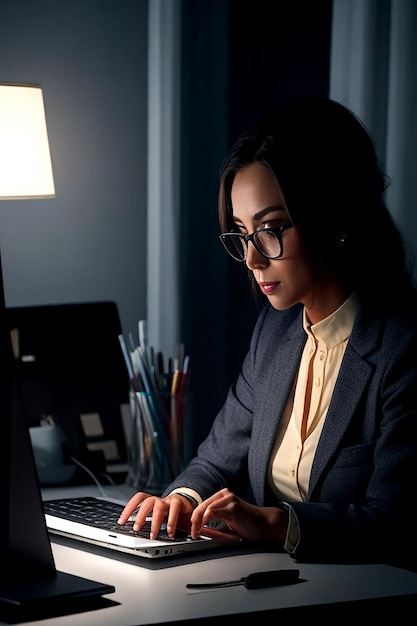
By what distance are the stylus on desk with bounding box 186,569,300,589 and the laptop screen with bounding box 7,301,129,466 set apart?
2.87 feet

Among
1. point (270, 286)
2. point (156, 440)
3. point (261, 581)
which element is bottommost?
point (156, 440)

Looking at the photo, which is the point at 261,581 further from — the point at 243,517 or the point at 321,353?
the point at 321,353

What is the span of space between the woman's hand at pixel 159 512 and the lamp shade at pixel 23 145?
741mm

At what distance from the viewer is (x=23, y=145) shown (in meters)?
2.12

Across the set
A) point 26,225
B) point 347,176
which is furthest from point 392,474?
point 26,225

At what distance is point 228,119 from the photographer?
2.76 meters

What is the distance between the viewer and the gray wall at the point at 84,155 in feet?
8.13

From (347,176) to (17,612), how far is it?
91 cm

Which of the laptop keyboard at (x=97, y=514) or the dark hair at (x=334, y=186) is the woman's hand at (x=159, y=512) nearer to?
the laptop keyboard at (x=97, y=514)

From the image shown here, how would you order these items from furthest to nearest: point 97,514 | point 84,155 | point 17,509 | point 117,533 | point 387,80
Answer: point 84,155
point 387,80
point 97,514
point 117,533
point 17,509

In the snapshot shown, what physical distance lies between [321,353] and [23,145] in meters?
0.73

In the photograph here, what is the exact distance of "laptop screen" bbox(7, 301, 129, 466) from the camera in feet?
7.34

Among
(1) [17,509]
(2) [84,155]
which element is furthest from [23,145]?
(1) [17,509]

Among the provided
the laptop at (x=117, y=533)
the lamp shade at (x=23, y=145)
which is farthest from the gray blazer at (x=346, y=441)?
the lamp shade at (x=23, y=145)
